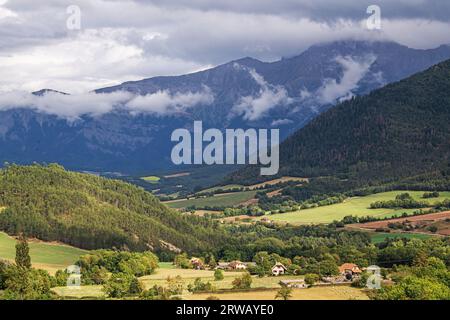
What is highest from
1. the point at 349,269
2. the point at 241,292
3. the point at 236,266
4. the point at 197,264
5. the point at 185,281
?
the point at 349,269

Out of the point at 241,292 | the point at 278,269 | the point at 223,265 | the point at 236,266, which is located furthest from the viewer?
the point at 223,265

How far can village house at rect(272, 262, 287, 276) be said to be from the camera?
13951 cm

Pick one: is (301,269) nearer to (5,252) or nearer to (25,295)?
(25,295)

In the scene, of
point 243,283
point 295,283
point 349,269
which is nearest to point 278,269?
point 349,269

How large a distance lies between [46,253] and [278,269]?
208ft

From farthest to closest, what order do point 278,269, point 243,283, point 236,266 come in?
1. point 236,266
2. point 278,269
3. point 243,283

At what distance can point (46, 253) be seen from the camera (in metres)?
185

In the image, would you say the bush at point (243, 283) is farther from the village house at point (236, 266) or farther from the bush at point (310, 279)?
the village house at point (236, 266)

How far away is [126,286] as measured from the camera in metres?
113

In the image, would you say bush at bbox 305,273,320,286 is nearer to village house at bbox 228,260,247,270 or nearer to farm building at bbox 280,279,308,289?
farm building at bbox 280,279,308,289

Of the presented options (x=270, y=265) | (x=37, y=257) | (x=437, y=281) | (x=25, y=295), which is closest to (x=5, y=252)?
(x=37, y=257)

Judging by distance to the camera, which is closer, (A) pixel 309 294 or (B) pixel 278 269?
(A) pixel 309 294

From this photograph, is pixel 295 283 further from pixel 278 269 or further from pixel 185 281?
pixel 278 269
